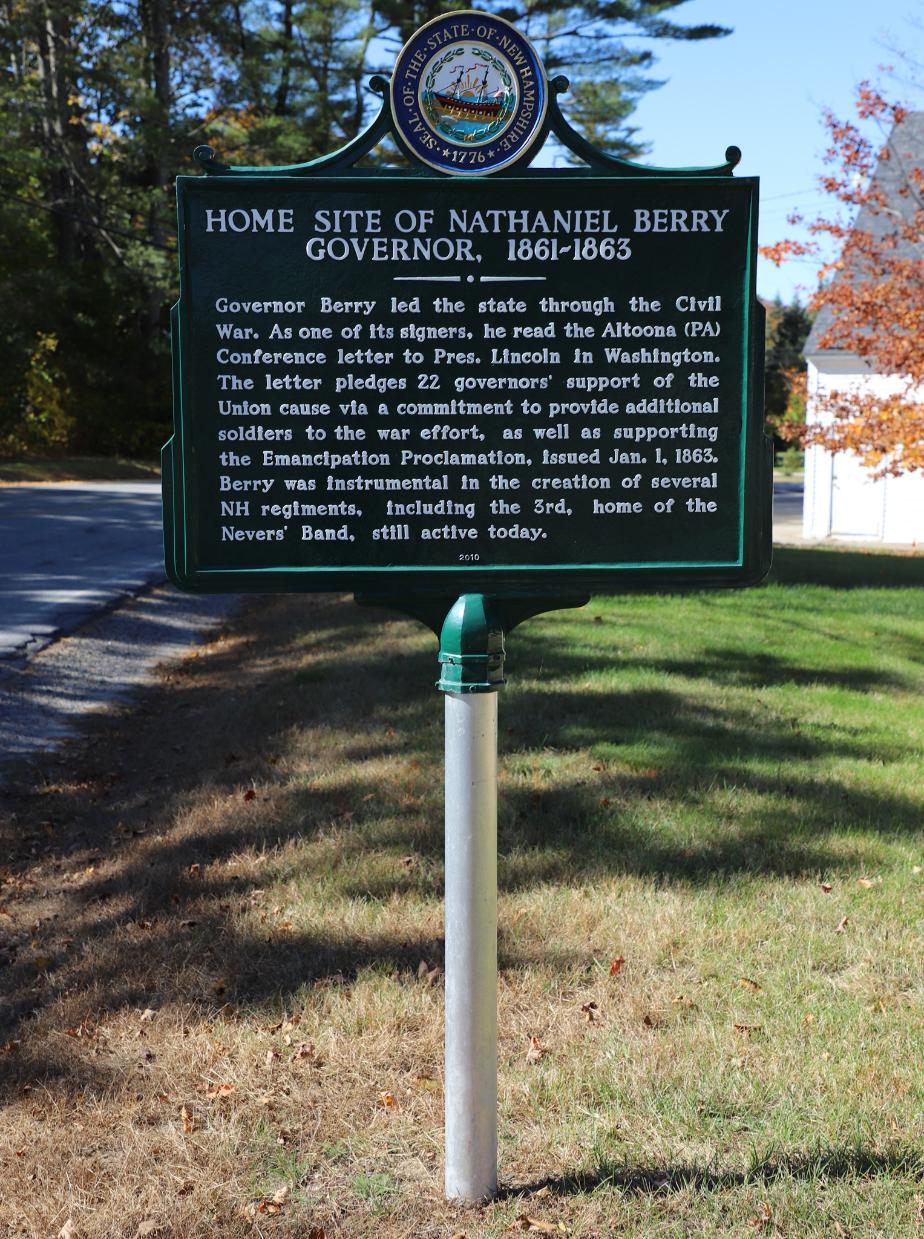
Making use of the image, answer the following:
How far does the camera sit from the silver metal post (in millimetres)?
2805

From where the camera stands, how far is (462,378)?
283 cm

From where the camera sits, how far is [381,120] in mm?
2691

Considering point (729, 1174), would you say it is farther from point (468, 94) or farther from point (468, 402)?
point (468, 94)

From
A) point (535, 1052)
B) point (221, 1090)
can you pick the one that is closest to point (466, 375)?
point (535, 1052)

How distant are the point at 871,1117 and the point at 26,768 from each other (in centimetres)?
515

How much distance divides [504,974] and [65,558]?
495 inches

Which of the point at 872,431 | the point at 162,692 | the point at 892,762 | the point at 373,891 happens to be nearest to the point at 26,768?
the point at 162,692

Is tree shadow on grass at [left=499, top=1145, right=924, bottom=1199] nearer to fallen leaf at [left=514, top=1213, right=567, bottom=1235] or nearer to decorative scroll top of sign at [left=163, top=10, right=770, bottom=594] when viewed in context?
fallen leaf at [left=514, top=1213, right=567, bottom=1235]

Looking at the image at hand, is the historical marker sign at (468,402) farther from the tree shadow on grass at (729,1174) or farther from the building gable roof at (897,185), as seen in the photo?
the building gable roof at (897,185)

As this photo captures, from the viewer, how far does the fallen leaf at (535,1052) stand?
3.53 meters

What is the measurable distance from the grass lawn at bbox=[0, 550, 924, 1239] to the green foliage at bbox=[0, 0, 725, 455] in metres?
23.5

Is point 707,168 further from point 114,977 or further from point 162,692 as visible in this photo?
point 162,692

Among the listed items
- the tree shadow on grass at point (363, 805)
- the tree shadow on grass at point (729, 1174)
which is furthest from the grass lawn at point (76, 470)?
the tree shadow on grass at point (729, 1174)

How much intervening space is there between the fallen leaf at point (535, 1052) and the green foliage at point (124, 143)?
85.8ft
